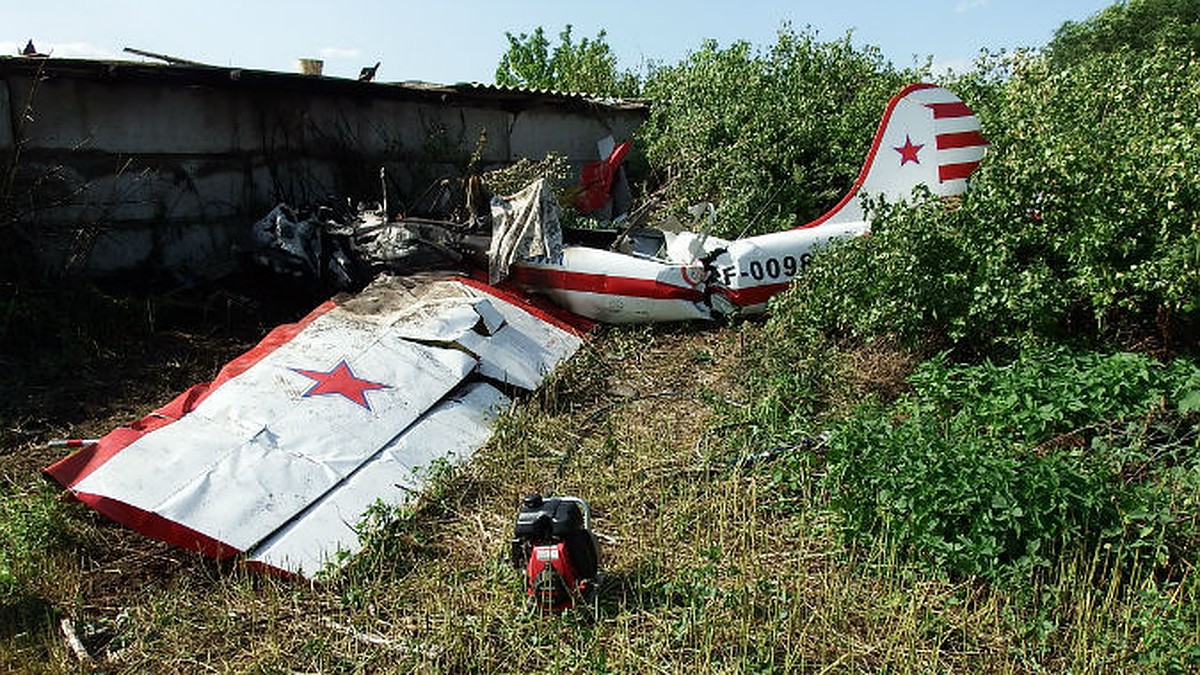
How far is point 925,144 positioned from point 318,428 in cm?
577

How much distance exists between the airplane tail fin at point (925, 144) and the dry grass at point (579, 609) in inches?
169

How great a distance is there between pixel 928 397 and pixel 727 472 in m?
1.24

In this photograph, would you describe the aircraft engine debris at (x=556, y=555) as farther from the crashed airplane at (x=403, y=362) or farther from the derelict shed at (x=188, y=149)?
the derelict shed at (x=188, y=149)

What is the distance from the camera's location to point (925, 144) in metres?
7.97

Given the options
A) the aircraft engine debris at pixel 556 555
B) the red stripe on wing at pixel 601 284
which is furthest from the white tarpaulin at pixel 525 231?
the aircraft engine debris at pixel 556 555

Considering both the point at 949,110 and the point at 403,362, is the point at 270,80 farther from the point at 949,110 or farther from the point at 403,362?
the point at 949,110

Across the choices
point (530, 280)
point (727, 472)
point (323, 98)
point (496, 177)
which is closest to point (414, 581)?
point (727, 472)

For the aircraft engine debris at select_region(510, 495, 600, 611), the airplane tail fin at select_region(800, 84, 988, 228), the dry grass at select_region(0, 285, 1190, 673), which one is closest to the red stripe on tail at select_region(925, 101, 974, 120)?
the airplane tail fin at select_region(800, 84, 988, 228)

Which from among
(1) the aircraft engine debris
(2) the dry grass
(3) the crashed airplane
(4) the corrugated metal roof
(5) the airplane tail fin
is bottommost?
(2) the dry grass

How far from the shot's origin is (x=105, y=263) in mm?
7504

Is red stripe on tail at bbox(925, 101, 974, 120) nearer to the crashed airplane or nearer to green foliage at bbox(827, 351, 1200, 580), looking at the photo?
the crashed airplane

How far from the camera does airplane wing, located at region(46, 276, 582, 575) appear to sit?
4066 millimetres

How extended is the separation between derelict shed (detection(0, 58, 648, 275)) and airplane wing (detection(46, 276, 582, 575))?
2.46 meters

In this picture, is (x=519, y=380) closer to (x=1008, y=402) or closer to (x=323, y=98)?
(x=1008, y=402)
